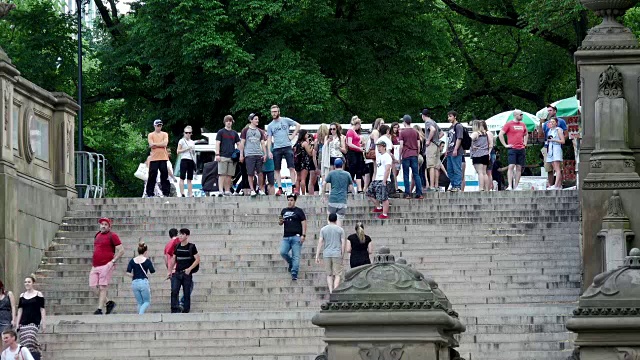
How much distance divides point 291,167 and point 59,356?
30.9ft

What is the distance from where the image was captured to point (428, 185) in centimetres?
3167

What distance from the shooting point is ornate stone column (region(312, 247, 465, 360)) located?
12.1 m

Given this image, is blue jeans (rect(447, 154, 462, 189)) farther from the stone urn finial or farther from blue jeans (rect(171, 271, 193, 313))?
blue jeans (rect(171, 271, 193, 313))

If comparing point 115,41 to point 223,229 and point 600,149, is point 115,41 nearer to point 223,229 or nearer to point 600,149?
point 223,229

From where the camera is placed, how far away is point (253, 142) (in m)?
29.8

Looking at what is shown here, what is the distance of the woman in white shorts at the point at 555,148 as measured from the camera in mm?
30281

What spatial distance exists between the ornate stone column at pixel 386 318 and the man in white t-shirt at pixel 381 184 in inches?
588

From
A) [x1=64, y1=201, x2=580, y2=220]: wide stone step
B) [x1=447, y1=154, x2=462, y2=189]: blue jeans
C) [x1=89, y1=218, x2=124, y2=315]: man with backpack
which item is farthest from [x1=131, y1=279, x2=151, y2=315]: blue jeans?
[x1=447, y1=154, x2=462, y2=189]: blue jeans

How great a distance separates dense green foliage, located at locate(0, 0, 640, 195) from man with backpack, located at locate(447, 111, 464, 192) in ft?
38.3

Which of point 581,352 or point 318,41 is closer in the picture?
point 581,352

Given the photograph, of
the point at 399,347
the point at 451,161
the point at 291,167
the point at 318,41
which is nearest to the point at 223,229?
the point at 291,167

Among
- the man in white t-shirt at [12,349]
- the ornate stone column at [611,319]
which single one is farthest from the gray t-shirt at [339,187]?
the ornate stone column at [611,319]

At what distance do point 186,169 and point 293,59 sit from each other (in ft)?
40.7

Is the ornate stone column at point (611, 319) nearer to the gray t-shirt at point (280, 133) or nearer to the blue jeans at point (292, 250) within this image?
the blue jeans at point (292, 250)
